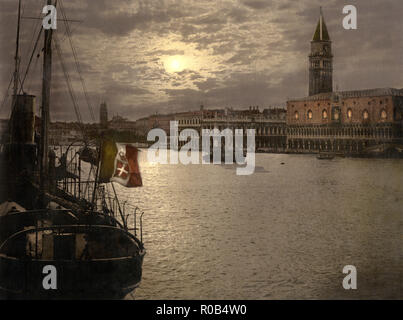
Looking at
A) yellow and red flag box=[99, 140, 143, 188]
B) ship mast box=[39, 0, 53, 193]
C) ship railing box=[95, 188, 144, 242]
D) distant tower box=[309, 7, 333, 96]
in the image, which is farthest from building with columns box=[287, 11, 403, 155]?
yellow and red flag box=[99, 140, 143, 188]

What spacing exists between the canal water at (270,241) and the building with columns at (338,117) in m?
9.73

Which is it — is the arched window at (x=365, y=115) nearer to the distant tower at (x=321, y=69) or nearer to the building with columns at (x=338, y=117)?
the building with columns at (x=338, y=117)

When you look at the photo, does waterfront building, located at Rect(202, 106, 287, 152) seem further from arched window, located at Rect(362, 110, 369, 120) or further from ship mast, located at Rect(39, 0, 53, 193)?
ship mast, located at Rect(39, 0, 53, 193)

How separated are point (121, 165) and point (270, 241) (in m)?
3.76

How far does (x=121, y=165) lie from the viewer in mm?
4555

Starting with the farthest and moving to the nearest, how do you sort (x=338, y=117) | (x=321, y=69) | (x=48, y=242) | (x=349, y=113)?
(x=321, y=69), (x=338, y=117), (x=349, y=113), (x=48, y=242)

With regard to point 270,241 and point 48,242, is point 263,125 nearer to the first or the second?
point 270,241

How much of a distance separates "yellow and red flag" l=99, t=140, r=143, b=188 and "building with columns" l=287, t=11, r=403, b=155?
1658 centimetres

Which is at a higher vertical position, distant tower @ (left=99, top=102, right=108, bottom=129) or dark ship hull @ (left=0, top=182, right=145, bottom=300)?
distant tower @ (left=99, top=102, right=108, bottom=129)

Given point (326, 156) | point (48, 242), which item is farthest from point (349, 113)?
point (48, 242)

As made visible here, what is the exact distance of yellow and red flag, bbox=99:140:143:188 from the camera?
446 centimetres

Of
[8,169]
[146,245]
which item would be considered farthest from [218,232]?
[8,169]

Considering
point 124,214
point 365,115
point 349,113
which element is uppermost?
point 349,113
